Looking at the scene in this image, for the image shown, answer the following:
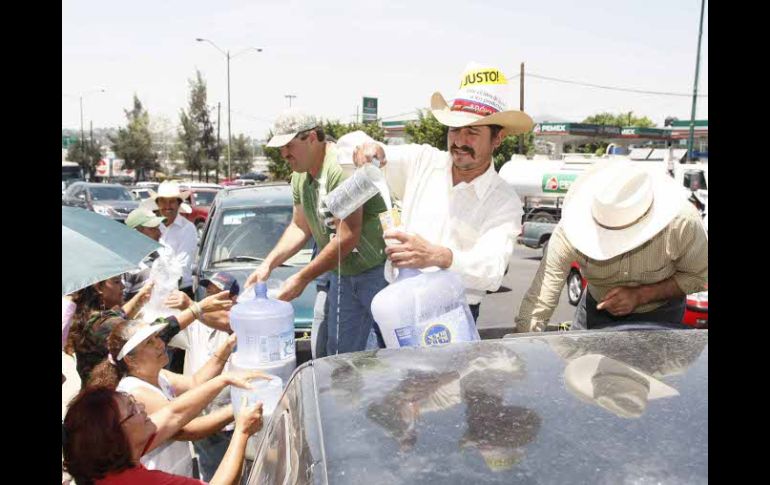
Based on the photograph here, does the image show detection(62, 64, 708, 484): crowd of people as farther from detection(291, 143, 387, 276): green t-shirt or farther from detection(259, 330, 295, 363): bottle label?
detection(259, 330, 295, 363): bottle label

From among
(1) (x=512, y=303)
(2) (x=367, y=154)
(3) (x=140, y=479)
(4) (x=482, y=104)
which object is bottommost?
(1) (x=512, y=303)

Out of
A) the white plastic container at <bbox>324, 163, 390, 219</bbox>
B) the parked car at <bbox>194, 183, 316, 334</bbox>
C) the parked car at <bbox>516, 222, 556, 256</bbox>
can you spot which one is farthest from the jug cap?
the parked car at <bbox>516, 222, 556, 256</bbox>

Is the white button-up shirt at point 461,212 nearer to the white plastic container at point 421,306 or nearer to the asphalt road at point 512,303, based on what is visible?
the white plastic container at point 421,306

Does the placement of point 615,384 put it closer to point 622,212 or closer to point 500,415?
point 500,415

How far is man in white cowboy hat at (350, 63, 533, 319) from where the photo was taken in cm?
292

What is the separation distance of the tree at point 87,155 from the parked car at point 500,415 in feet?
236

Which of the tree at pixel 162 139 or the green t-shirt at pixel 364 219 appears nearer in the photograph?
the green t-shirt at pixel 364 219

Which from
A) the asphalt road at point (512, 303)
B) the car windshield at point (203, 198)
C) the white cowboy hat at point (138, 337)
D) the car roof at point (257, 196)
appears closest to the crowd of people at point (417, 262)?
the white cowboy hat at point (138, 337)

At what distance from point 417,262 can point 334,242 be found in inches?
31.7

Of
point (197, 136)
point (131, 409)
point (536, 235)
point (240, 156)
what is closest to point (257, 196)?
point (131, 409)

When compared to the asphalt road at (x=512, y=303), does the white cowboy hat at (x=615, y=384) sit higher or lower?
higher

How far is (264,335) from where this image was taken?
2.90 m

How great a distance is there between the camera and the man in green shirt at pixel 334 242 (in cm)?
348

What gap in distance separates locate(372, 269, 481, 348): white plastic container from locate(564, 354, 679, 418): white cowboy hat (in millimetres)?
900
